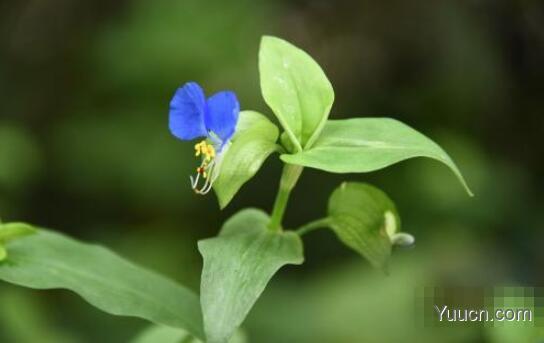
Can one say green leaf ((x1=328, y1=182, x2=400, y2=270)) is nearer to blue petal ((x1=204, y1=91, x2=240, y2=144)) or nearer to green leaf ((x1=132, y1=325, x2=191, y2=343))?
blue petal ((x1=204, y1=91, x2=240, y2=144))

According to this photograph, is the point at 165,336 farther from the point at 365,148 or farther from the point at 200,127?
the point at 365,148

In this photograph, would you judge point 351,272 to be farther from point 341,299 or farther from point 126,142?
point 126,142

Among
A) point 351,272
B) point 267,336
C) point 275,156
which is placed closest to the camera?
point 267,336

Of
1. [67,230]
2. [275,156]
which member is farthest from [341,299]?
[67,230]

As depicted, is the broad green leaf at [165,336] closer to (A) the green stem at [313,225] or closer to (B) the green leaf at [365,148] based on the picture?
(A) the green stem at [313,225]

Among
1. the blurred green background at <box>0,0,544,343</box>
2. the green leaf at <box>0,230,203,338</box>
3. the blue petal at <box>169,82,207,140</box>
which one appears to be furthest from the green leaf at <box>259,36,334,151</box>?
the blurred green background at <box>0,0,544,343</box>

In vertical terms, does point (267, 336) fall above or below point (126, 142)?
below

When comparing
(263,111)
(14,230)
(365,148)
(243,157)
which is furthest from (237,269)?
(263,111)
